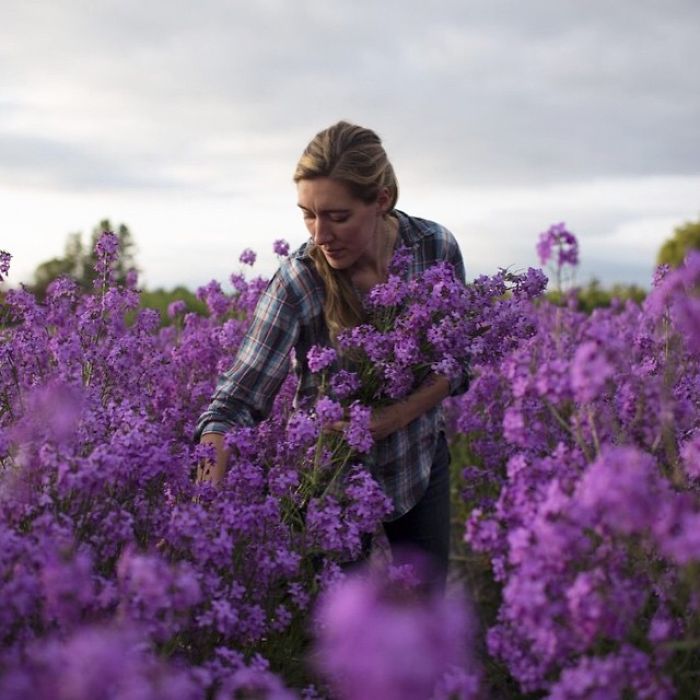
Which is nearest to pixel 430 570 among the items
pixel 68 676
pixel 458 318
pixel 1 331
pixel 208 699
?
pixel 458 318

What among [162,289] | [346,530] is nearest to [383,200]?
[346,530]

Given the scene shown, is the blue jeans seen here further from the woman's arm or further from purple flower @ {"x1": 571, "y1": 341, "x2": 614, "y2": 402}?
purple flower @ {"x1": 571, "y1": 341, "x2": 614, "y2": 402}

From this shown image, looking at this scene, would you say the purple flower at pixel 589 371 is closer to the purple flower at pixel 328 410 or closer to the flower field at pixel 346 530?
the flower field at pixel 346 530

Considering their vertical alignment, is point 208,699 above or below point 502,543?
below

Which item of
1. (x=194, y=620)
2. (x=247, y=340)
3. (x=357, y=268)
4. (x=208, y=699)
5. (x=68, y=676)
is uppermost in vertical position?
(x=357, y=268)

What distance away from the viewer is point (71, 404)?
2572mm

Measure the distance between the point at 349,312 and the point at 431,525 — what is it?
0.93 metres

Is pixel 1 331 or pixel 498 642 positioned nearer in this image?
pixel 498 642

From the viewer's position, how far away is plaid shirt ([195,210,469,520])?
132 inches

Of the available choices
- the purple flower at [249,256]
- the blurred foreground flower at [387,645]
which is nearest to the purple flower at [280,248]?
the purple flower at [249,256]

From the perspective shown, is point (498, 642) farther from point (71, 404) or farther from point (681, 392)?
point (681, 392)

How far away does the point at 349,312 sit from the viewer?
3.36 meters

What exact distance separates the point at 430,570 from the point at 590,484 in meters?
2.05

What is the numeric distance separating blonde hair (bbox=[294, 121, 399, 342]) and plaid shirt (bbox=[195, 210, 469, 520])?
0.28 feet
